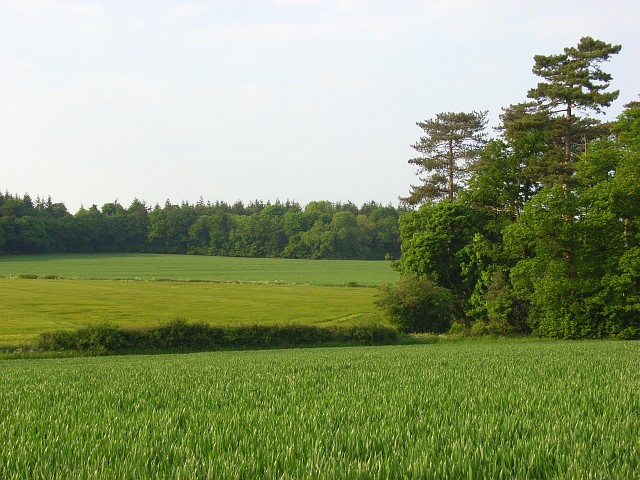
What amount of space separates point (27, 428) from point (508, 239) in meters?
46.4

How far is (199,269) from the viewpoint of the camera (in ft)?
420

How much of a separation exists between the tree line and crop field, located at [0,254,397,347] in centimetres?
937

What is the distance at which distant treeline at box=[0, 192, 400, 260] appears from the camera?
164 meters

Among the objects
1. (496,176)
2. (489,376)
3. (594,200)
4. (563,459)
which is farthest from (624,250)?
(563,459)

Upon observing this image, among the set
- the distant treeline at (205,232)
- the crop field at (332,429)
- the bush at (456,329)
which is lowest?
the bush at (456,329)

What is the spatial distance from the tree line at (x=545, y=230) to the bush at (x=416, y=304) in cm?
12

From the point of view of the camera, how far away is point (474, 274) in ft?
188

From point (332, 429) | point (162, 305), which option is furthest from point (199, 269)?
point (332, 429)

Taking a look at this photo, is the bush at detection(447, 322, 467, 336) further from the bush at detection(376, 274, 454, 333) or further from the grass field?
the grass field

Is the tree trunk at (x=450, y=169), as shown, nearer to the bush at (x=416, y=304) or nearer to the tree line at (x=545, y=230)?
the tree line at (x=545, y=230)

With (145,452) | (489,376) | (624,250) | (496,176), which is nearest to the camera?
(145,452)

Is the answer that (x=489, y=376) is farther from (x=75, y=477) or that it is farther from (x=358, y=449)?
(x=75, y=477)

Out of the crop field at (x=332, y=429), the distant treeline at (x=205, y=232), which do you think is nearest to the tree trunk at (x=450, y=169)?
the crop field at (x=332, y=429)

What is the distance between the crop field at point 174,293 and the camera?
55.5 metres
